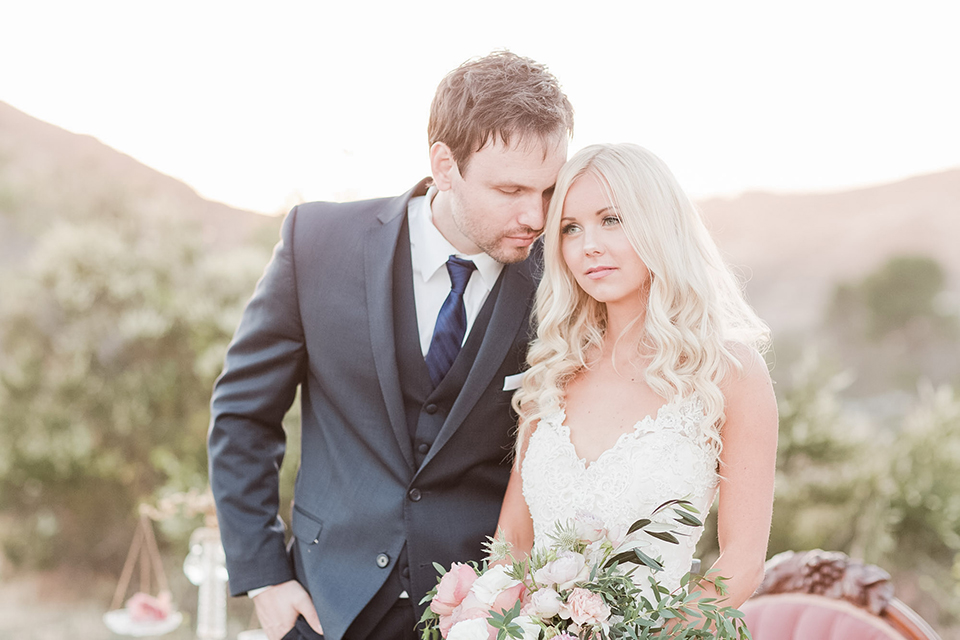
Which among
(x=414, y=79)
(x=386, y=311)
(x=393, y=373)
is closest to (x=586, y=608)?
(x=393, y=373)

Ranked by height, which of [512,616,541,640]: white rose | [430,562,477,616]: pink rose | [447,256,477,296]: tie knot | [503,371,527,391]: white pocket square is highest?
[447,256,477,296]: tie knot

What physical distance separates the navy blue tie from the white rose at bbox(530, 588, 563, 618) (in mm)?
834

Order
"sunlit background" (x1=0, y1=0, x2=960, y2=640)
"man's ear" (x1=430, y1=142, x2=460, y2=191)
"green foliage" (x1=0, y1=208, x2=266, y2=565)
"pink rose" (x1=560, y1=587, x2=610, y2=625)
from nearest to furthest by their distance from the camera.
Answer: "pink rose" (x1=560, y1=587, x2=610, y2=625)
"man's ear" (x1=430, y1=142, x2=460, y2=191)
"sunlit background" (x1=0, y1=0, x2=960, y2=640)
"green foliage" (x1=0, y1=208, x2=266, y2=565)

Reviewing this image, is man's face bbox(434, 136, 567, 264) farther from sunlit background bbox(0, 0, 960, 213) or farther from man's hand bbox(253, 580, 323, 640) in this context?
sunlit background bbox(0, 0, 960, 213)

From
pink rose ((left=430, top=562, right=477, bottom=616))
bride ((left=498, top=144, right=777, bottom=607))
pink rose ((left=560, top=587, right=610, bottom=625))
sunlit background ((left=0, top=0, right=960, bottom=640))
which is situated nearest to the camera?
pink rose ((left=560, top=587, right=610, bottom=625))

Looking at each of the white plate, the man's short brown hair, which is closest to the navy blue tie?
the man's short brown hair

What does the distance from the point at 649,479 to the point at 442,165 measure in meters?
0.97

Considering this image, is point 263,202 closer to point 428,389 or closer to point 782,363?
point 428,389

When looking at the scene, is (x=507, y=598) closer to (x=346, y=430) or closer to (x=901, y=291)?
(x=346, y=430)

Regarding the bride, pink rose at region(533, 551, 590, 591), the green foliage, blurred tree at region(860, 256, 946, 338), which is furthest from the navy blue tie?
blurred tree at region(860, 256, 946, 338)

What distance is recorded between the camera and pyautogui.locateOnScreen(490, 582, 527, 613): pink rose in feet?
4.10

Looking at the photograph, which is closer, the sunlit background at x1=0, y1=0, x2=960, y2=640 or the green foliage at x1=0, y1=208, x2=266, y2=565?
the sunlit background at x1=0, y1=0, x2=960, y2=640

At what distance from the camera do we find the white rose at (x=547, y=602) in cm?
119

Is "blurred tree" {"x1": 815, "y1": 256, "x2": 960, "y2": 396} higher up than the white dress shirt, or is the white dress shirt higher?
the white dress shirt
